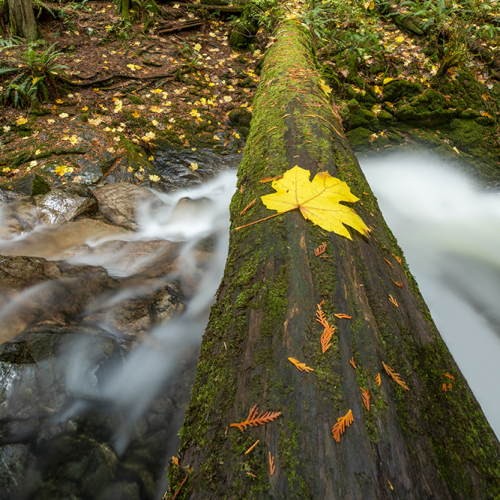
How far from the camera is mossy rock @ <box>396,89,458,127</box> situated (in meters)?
4.52

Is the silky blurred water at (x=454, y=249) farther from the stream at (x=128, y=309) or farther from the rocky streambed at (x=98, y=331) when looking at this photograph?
the rocky streambed at (x=98, y=331)

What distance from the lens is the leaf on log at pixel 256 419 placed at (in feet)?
2.80

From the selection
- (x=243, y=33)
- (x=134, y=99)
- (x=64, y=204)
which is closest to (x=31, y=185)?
(x=64, y=204)

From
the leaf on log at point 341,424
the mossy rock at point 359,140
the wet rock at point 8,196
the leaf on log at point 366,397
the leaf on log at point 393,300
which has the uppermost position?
the leaf on log at point 366,397

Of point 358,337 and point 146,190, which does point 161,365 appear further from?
point 146,190

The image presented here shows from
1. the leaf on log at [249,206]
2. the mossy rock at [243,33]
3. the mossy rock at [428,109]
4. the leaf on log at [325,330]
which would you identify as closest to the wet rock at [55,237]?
the leaf on log at [249,206]

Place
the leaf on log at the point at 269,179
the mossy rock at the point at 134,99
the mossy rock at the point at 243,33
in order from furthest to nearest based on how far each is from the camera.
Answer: the mossy rock at the point at 243,33, the mossy rock at the point at 134,99, the leaf on log at the point at 269,179

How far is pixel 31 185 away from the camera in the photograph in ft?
11.2

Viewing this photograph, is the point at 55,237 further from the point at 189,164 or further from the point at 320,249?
the point at 320,249

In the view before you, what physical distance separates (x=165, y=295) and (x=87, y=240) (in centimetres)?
121

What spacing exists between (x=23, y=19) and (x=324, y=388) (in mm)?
8666

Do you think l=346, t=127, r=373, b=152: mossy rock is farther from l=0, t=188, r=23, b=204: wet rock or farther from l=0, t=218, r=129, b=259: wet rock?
l=0, t=188, r=23, b=204: wet rock

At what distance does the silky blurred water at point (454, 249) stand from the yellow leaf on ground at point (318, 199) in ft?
6.16

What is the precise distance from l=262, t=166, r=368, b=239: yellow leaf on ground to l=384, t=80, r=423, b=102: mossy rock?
4.22 metres
